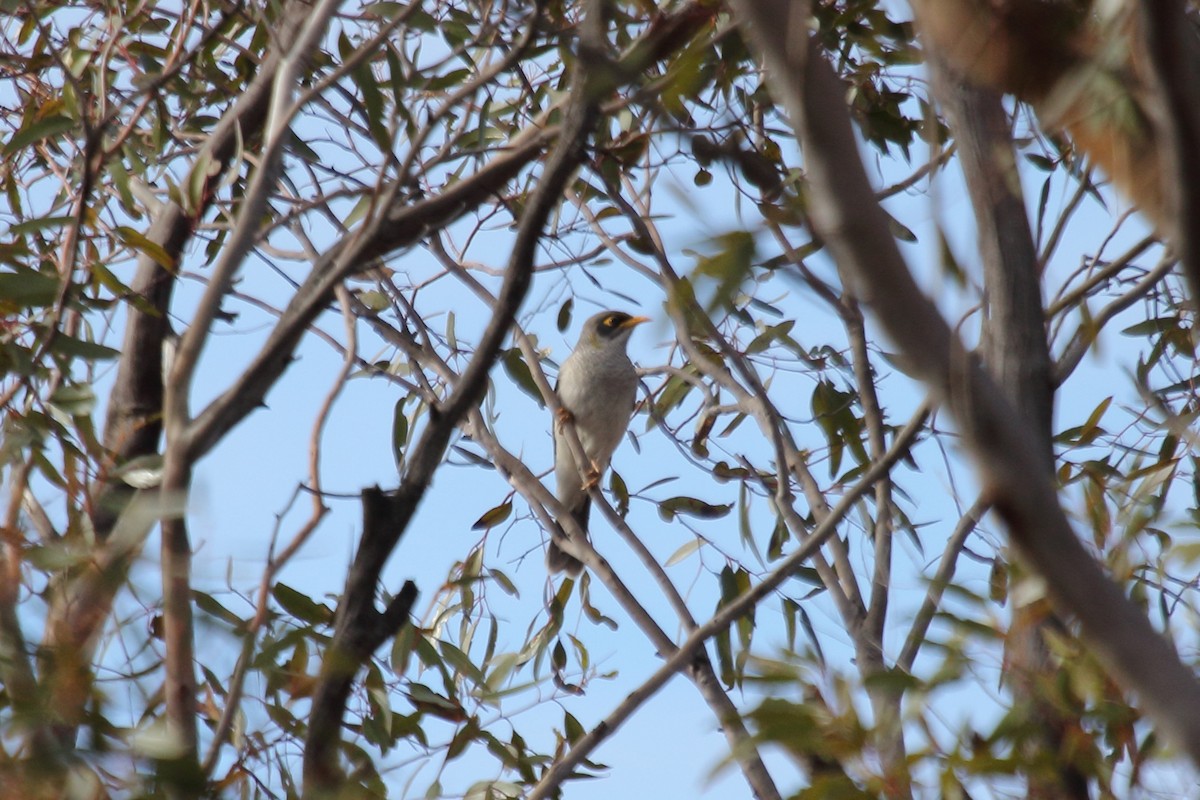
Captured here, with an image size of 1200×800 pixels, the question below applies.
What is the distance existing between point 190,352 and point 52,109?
6.26ft

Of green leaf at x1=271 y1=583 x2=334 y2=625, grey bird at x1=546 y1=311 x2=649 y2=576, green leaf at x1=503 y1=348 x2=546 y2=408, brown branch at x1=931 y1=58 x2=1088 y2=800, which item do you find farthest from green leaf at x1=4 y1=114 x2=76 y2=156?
grey bird at x1=546 y1=311 x2=649 y2=576

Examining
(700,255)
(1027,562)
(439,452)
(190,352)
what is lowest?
(1027,562)

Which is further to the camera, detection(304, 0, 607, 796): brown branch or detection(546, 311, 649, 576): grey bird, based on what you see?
detection(546, 311, 649, 576): grey bird

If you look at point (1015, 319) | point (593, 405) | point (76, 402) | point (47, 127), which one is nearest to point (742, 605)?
point (1015, 319)

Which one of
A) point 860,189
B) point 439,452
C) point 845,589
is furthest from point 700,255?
point 845,589

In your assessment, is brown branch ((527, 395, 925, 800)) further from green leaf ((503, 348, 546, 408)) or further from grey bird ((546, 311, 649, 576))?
grey bird ((546, 311, 649, 576))

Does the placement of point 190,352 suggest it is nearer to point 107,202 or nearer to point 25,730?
point 25,730

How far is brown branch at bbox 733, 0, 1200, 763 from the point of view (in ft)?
3.41

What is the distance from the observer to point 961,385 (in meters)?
1.07

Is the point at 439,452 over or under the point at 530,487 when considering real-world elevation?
under

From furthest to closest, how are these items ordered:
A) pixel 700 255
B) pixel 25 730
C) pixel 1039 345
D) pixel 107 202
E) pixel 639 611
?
pixel 107 202 → pixel 639 611 → pixel 1039 345 → pixel 25 730 → pixel 700 255

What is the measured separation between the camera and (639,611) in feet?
10.6

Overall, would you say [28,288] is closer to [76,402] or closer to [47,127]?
[76,402]

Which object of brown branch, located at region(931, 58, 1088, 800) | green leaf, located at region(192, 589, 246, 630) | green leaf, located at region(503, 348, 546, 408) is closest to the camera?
brown branch, located at region(931, 58, 1088, 800)
